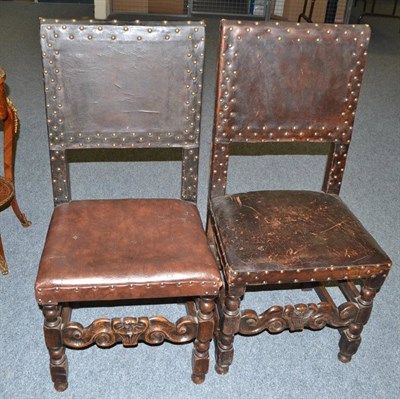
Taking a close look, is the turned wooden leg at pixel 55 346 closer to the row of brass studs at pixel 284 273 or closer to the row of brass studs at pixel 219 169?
the row of brass studs at pixel 284 273

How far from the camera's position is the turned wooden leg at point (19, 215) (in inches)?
86.3

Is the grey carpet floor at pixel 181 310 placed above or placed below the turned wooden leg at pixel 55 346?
below

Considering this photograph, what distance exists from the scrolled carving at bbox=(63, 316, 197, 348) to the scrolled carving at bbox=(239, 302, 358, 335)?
0.17 metres

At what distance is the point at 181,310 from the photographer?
1.90 metres

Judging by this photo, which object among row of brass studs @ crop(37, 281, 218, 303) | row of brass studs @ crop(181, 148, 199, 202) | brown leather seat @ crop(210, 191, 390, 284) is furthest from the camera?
row of brass studs @ crop(181, 148, 199, 202)

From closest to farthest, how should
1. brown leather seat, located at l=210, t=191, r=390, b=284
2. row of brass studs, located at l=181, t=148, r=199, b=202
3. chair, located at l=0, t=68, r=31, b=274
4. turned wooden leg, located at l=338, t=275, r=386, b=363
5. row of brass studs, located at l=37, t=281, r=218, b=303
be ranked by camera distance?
row of brass studs, located at l=37, t=281, r=218, b=303 < brown leather seat, located at l=210, t=191, r=390, b=284 < turned wooden leg, located at l=338, t=275, r=386, b=363 < row of brass studs, located at l=181, t=148, r=199, b=202 < chair, located at l=0, t=68, r=31, b=274

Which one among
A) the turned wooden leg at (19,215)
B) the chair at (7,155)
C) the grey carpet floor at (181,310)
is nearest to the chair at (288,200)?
the grey carpet floor at (181,310)

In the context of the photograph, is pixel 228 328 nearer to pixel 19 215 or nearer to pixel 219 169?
pixel 219 169

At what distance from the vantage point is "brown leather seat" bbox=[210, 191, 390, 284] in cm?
143

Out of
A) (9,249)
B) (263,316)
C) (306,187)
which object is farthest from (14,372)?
(306,187)

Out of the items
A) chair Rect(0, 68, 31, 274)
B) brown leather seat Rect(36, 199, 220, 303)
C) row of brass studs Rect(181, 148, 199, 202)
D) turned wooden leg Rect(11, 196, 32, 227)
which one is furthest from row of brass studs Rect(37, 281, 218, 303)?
turned wooden leg Rect(11, 196, 32, 227)

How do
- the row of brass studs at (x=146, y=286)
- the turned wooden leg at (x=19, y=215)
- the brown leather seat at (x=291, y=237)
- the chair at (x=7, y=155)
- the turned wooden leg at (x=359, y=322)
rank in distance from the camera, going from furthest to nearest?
1. the turned wooden leg at (x=19, y=215)
2. the chair at (x=7, y=155)
3. the turned wooden leg at (x=359, y=322)
4. the brown leather seat at (x=291, y=237)
5. the row of brass studs at (x=146, y=286)

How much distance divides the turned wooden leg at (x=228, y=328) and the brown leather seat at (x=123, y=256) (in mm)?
90

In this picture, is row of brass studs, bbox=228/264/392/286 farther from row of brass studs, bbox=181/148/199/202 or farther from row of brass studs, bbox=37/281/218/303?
row of brass studs, bbox=181/148/199/202
